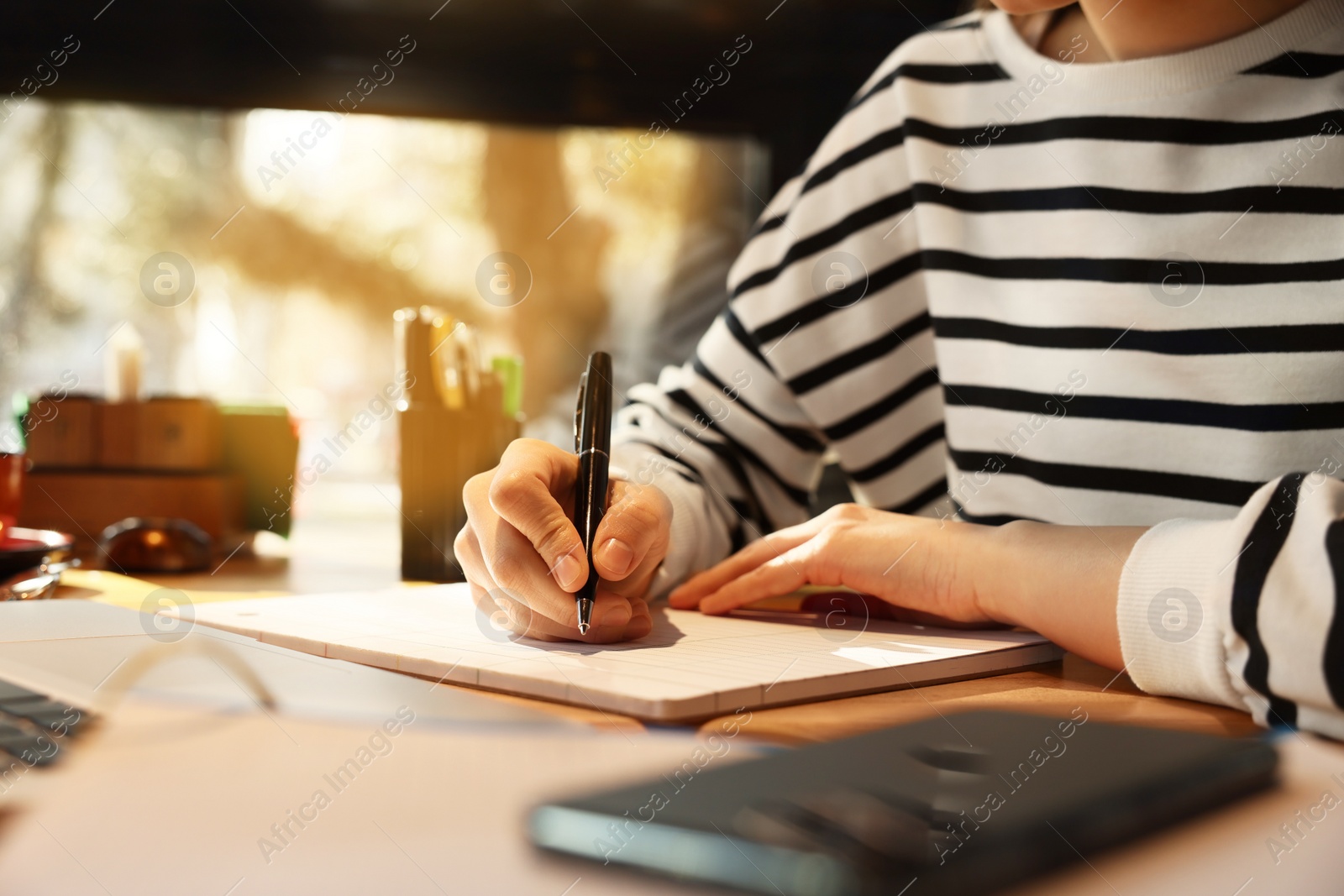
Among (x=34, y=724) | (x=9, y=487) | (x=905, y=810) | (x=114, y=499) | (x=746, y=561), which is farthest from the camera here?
(x=114, y=499)

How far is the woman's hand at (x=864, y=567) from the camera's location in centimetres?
67

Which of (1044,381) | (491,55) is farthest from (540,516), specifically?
(491,55)

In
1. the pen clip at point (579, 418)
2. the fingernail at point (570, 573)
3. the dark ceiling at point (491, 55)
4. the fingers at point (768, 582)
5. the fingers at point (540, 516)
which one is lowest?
the fingers at point (768, 582)

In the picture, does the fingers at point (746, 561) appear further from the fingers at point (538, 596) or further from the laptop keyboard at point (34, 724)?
the laptop keyboard at point (34, 724)

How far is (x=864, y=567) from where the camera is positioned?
71 cm

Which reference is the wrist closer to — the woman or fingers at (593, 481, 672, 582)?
the woman

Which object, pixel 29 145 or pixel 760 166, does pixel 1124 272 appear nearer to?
pixel 760 166

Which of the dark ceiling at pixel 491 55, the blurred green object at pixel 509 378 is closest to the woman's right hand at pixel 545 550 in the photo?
the blurred green object at pixel 509 378

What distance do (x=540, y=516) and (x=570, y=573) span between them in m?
0.05

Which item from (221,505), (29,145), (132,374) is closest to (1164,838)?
(221,505)

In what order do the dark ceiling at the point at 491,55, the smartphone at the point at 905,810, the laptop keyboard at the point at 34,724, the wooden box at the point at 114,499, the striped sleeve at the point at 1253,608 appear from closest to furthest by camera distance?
the smartphone at the point at 905,810, the laptop keyboard at the point at 34,724, the striped sleeve at the point at 1253,608, the wooden box at the point at 114,499, the dark ceiling at the point at 491,55

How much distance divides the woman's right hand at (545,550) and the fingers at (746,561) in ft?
0.24

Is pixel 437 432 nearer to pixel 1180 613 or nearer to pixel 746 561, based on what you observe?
pixel 746 561

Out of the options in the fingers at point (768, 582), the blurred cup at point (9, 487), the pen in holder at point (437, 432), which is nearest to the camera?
the fingers at point (768, 582)
